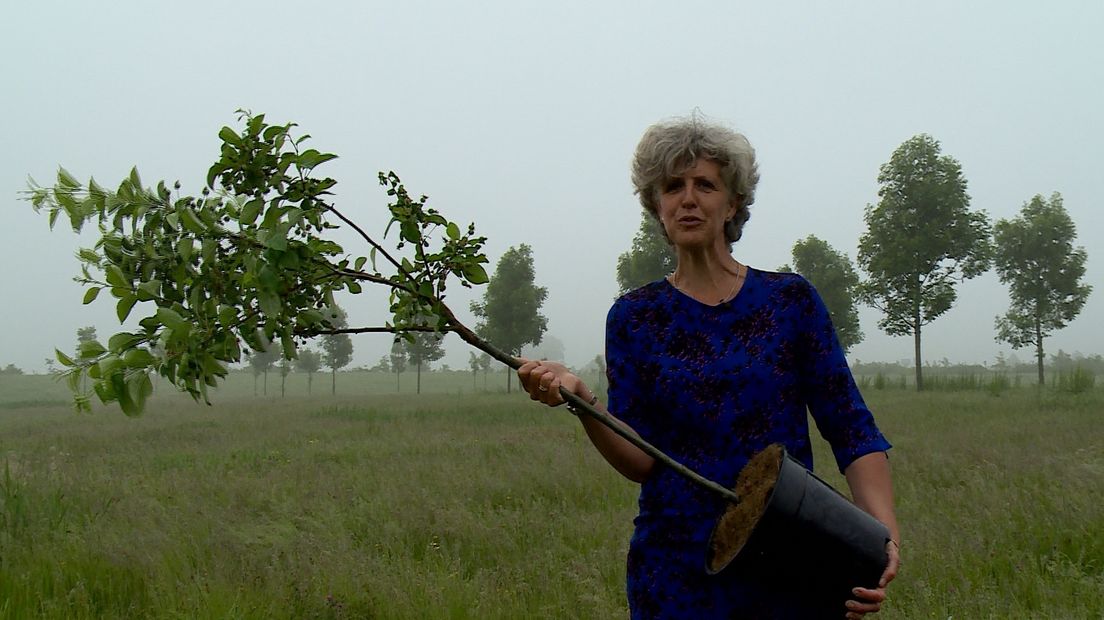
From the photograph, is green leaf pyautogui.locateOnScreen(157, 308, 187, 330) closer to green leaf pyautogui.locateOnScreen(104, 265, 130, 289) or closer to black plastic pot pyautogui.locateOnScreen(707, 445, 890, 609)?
green leaf pyautogui.locateOnScreen(104, 265, 130, 289)

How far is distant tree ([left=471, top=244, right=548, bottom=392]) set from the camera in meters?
33.3

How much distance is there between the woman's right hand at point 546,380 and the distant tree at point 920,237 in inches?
931

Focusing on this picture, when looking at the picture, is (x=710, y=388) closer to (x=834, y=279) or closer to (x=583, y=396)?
(x=583, y=396)

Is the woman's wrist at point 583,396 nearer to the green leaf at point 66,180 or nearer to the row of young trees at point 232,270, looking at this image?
the row of young trees at point 232,270

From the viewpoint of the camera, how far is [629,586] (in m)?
1.83

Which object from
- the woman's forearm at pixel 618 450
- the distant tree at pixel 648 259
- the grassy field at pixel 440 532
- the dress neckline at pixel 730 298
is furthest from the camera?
the distant tree at pixel 648 259

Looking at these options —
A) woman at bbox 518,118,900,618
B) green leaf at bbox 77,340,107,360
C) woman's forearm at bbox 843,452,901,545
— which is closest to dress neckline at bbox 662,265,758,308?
woman at bbox 518,118,900,618

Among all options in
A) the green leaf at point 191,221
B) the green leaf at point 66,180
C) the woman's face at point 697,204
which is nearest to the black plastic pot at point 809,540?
the woman's face at point 697,204

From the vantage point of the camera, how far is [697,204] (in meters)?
1.73

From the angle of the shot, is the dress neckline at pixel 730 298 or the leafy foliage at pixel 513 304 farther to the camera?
the leafy foliage at pixel 513 304

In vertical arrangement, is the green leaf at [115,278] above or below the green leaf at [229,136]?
below

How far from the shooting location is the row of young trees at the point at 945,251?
22.2 metres

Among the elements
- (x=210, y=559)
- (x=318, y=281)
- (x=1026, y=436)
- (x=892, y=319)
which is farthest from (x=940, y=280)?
(x=318, y=281)

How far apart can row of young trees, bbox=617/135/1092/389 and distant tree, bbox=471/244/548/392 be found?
49.4ft
